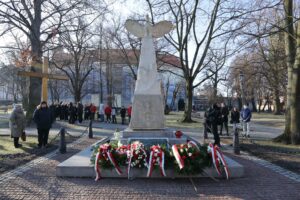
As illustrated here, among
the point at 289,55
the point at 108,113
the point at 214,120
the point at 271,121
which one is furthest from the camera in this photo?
the point at 271,121

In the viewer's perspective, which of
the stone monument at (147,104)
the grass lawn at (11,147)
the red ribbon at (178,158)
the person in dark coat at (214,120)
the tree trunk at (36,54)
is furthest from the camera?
the tree trunk at (36,54)

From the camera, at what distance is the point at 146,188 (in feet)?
26.3

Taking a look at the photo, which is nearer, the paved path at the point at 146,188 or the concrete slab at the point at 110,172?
the paved path at the point at 146,188

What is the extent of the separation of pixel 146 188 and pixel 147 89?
240 inches

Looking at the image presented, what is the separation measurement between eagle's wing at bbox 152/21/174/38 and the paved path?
21.3ft

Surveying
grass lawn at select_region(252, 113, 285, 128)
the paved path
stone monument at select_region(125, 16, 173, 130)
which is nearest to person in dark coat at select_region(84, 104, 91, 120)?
grass lawn at select_region(252, 113, 285, 128)

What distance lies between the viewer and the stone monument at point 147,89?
13492 millimetres

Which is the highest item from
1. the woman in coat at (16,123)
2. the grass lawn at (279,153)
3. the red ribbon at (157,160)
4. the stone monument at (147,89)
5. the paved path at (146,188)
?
the stone monument at (147,89)

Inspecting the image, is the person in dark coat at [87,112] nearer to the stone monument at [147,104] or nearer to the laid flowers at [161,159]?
the stone monument at [147,104]

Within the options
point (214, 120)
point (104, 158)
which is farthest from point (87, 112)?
point (104, 158)

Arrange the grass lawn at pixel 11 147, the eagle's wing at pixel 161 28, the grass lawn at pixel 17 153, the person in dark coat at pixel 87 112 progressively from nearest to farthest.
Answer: the grass lawn at pixel 17 153 < the grass lawn at pixel 11 147 < the eagle's wing at pixel 161 28 < the person in dark coat at pixel 87 112

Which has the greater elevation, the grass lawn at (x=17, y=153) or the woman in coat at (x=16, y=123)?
the woman in coat at (x=16, y=123)

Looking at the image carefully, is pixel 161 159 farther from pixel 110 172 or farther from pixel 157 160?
pixel 110 172

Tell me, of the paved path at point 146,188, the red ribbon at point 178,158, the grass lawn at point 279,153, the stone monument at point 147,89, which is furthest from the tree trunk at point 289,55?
the red ribbon at point 178,158
